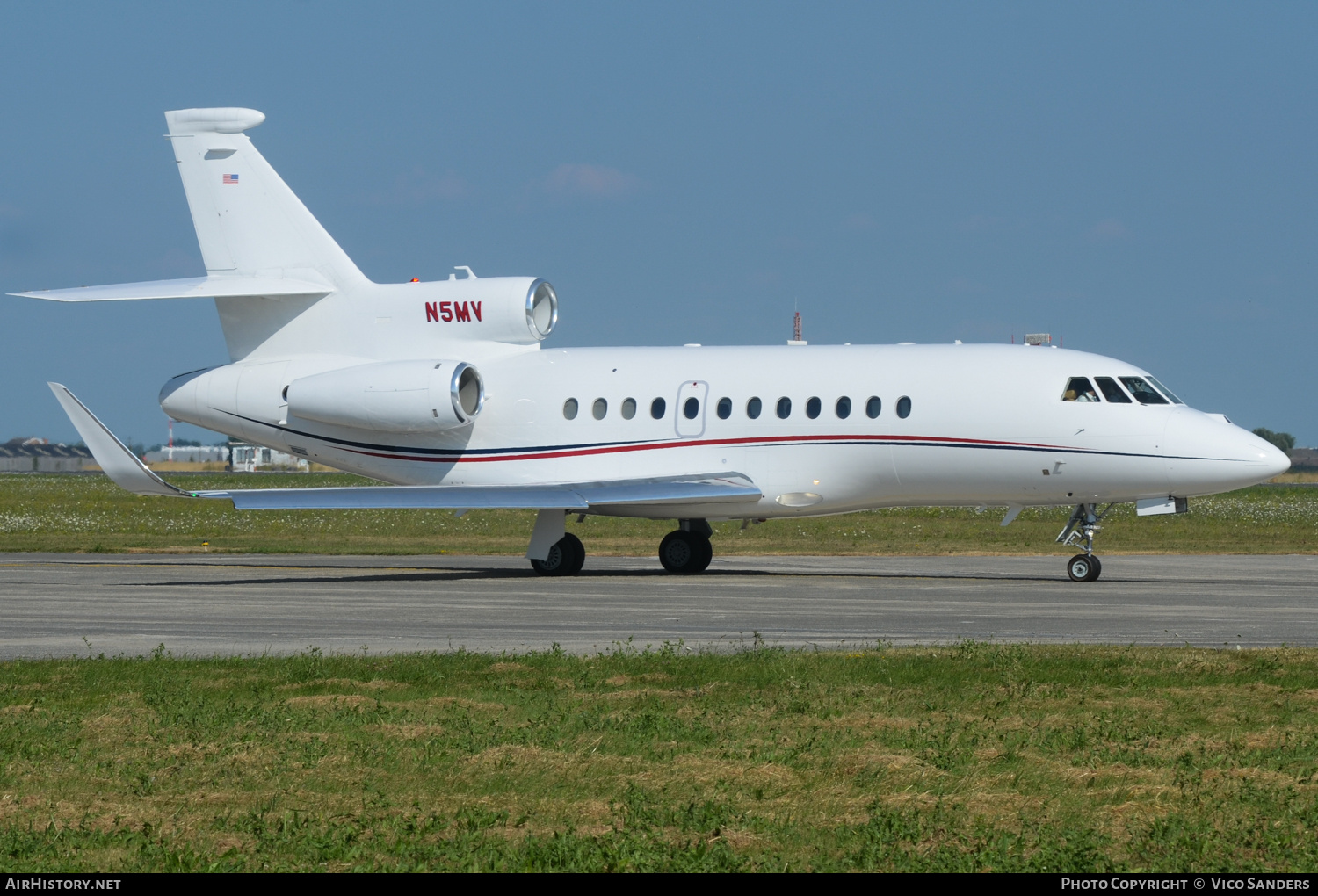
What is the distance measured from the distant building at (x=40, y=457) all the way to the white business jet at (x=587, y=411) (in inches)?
5390

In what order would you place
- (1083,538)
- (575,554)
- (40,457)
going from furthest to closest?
(40,457) → (575,554) → (1083,538)

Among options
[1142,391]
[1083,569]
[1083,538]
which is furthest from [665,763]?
[1083,538]

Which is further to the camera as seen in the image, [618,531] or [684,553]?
[618,531]

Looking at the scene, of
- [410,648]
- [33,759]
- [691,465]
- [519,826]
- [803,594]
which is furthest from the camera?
[691,465]

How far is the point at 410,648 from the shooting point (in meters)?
15.3

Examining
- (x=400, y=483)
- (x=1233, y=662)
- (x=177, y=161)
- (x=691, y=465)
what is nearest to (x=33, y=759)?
(x=1233, y=662)

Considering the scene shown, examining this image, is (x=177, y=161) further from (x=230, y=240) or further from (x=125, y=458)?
(x=125, y=458)

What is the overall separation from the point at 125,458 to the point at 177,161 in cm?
773

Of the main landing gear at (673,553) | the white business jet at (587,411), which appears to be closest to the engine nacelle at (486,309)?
the white business jet at (587,411)

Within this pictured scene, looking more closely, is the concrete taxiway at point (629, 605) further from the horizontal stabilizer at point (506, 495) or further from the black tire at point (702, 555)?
the horizontal stabilizer at point (506, 495)

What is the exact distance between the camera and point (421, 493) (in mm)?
24859

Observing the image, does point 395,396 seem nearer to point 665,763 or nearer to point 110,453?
point 110,453

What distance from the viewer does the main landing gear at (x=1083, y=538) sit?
24047 millimetres

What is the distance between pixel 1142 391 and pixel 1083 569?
9.54ft
